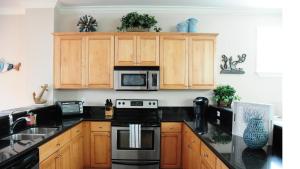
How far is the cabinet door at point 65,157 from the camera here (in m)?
2.79

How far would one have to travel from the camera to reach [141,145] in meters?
3.54

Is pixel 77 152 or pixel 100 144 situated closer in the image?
pixel 77 152

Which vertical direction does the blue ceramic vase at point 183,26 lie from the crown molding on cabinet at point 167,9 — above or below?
below

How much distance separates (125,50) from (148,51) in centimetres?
38

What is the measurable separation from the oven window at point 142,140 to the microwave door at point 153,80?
72 centimetres

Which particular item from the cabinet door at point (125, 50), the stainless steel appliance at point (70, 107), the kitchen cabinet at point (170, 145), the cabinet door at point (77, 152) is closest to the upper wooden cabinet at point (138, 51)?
the cabinet door at point (125, 50)

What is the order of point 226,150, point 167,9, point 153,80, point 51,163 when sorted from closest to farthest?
point 226,150
point 51,163
point 153,80
point 167,9

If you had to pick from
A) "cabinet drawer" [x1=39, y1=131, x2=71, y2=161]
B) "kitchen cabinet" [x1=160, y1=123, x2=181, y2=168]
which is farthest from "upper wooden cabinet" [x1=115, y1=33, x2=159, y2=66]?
"cabinet drawer" [x1=39, y1=131, x2=71, y2=161]

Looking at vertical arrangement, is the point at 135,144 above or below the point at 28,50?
below

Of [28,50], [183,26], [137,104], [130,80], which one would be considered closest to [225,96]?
[183,26]

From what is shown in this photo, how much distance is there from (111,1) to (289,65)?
146 inches

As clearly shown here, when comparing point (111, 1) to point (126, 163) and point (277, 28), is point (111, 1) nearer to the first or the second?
point (126, 163)

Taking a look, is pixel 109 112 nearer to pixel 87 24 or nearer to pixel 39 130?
pixel 39 130

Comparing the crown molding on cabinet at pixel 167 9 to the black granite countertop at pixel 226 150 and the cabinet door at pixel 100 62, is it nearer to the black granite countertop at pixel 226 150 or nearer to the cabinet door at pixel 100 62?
the cabinet door at pixel 100 62
